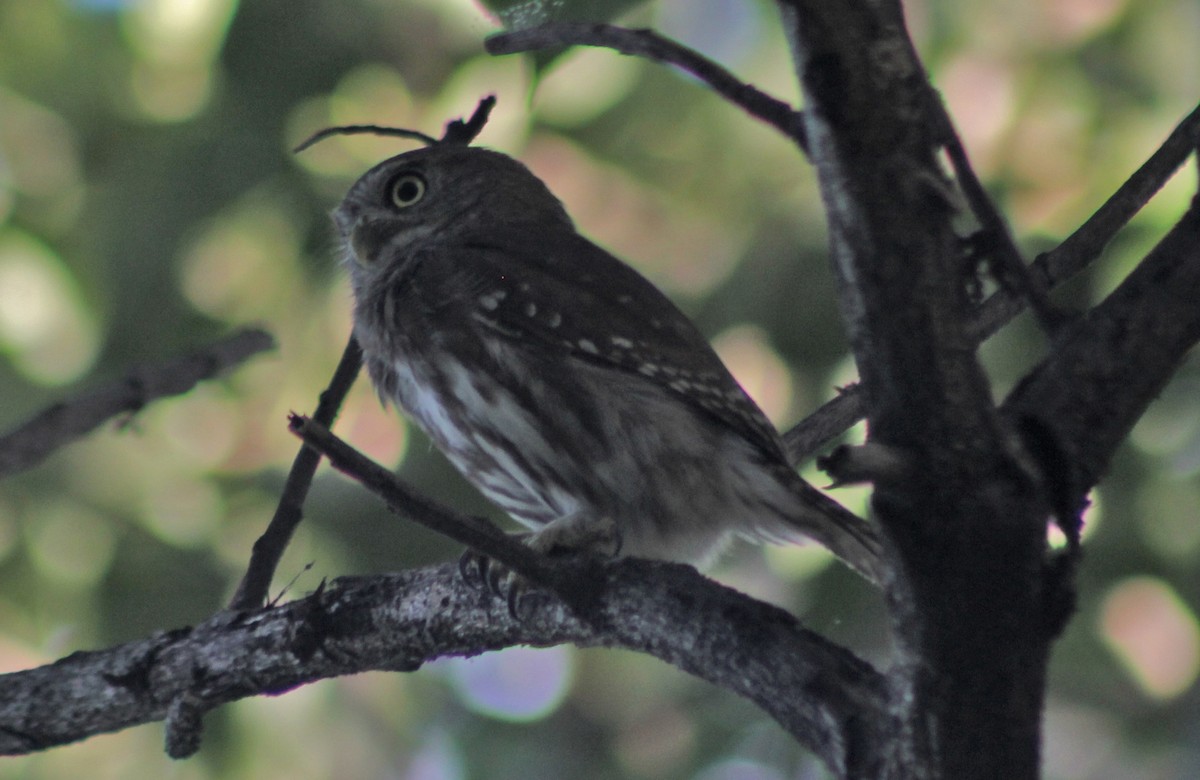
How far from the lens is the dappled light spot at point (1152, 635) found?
5.09 metres

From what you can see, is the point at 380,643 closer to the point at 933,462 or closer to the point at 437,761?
the point at 933,462

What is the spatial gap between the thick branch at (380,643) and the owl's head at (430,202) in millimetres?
1881

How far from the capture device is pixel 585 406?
11.2 feet

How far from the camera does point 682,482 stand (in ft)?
11.2

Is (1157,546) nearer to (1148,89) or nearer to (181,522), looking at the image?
(1148,89)

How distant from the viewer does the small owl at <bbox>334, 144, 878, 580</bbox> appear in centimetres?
341

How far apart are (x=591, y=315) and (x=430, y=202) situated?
1.19m

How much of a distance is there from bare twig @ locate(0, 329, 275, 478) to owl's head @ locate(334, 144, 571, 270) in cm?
81

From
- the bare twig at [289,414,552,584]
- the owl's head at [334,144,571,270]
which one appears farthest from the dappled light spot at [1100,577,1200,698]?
the bare twig at [289,414,552,584]

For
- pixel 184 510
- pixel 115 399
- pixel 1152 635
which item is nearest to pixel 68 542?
pixel 184 510

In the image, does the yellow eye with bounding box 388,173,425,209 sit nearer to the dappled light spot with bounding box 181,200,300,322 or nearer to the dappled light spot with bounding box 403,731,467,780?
the dappled light spot with bounding box 181,200,300,322

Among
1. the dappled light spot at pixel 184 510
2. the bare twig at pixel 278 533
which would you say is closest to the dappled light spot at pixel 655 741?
the dappled light spot at pixel 184 510

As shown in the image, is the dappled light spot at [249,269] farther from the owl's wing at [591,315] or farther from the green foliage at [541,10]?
the green foliage at [541,10]

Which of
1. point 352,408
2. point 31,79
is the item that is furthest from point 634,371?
point 31,79
